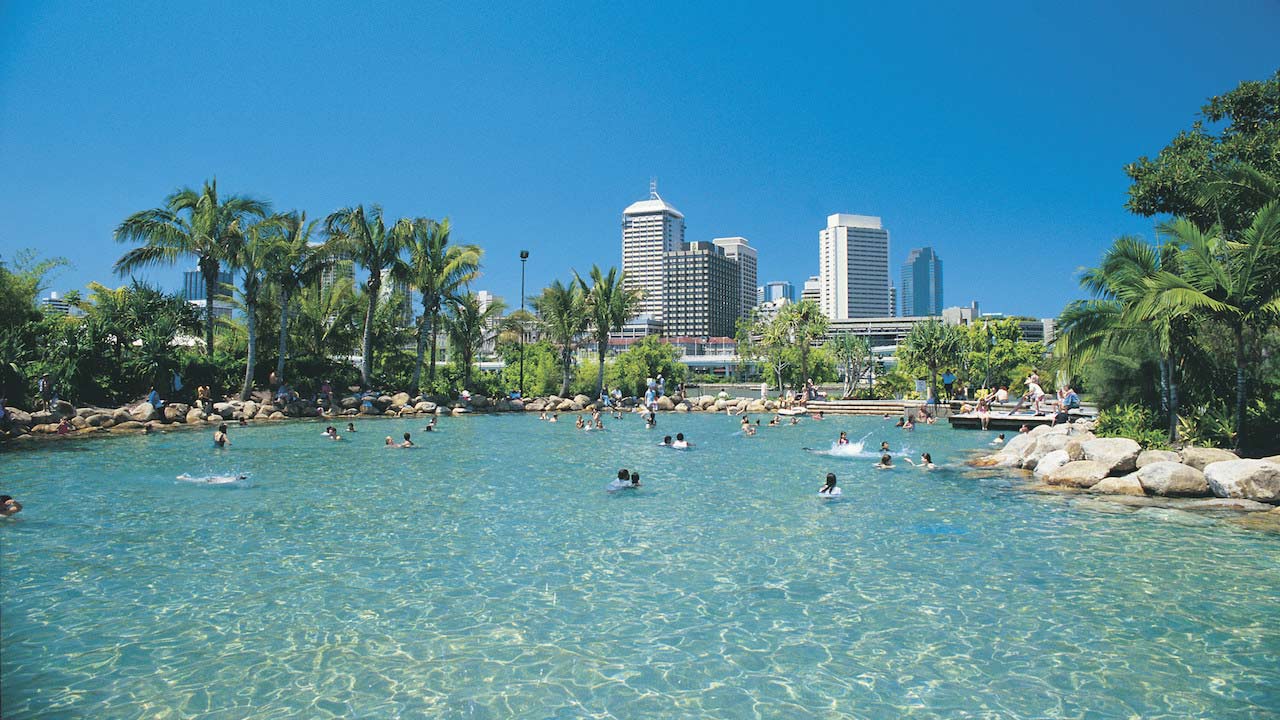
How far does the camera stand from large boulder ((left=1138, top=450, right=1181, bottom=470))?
16641 mm

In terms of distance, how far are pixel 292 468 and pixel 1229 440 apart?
23.8 meters

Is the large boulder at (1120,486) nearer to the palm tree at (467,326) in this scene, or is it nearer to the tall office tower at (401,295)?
the tall office tower at (401,295)

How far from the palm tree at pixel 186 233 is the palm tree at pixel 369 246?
15.5ft

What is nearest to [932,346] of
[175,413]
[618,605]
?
[175,413]

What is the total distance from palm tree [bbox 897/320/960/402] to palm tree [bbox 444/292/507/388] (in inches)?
1179

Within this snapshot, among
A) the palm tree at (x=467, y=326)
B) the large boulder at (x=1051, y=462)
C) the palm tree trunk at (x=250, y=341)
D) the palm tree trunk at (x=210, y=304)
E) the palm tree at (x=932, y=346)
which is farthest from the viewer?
the palm tree at (x=932, y=346)

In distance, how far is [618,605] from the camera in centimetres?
884

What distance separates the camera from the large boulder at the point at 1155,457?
16641mm

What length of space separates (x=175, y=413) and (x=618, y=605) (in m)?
27.1

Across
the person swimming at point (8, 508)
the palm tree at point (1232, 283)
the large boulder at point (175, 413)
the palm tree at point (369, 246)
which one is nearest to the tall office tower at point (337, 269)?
the palm tree at point (369, 246)

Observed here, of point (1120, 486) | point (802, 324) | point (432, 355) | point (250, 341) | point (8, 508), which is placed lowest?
point (1120, 486)

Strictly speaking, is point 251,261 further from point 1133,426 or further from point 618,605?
point 1133,426

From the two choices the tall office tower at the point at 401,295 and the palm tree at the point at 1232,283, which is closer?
the palm tree at the point at 1232,283

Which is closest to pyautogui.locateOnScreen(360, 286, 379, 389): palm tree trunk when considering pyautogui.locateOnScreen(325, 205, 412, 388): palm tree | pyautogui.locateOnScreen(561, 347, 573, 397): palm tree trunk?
pyautogui.locateOnScreen(325, 205, 412, 388): palm tree
